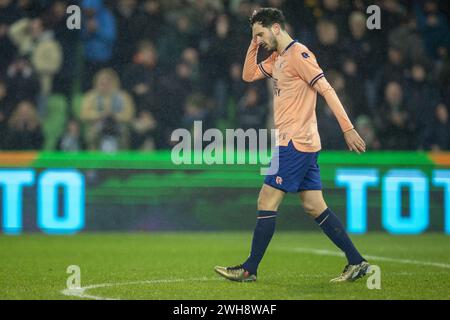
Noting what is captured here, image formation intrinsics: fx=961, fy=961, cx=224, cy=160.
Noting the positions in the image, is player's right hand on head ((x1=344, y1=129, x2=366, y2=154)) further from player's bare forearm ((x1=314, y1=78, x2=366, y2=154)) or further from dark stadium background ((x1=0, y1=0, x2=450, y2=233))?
dark stadium background ((x1=0, y1=0, x2=450, y2=233))

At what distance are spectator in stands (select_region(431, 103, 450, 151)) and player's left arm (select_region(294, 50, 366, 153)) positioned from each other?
625cm

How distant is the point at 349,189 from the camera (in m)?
12.3

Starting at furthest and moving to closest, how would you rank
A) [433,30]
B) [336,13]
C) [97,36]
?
[433,30], [336,13], [97,36]

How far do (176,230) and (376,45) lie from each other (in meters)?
3.85

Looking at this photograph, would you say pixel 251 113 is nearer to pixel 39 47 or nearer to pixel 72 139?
pixel 72 139

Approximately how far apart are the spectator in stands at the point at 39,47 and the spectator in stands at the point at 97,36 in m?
0.39

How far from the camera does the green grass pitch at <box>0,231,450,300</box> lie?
6.72m

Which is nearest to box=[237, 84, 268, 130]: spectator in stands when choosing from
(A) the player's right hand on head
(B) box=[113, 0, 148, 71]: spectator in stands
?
(B) box=[113, 0, 148, 71]: spectator in stands

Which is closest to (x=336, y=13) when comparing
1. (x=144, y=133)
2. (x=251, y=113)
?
(x=251, y=113)

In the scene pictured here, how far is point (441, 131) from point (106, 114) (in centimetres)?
452

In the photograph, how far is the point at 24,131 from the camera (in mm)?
12594

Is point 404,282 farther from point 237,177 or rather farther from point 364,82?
point 364,82

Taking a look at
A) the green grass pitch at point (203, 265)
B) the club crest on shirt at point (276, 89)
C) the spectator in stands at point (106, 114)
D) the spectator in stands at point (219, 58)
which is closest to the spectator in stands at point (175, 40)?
the spectator in stands at point (219, 58)

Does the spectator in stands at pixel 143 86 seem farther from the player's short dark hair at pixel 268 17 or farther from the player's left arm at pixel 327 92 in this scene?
the player's left arm at pixel 327 92
